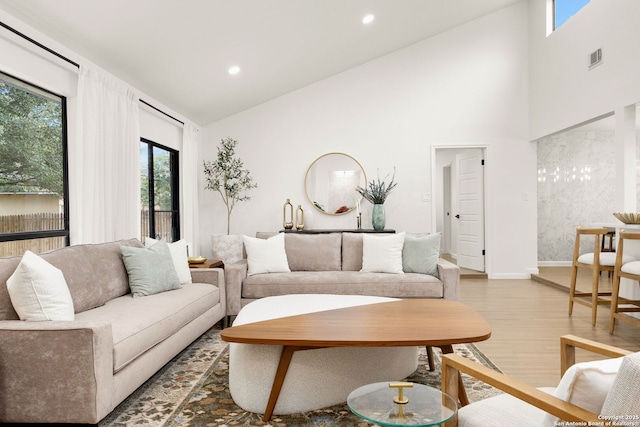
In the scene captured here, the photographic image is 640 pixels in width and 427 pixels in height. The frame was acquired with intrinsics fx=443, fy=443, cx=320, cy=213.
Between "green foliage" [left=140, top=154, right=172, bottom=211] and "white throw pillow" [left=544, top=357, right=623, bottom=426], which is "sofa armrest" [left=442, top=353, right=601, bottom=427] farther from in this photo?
"green foliage" [left=140, top=154, right=172, bottom=211]

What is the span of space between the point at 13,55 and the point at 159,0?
109 cm

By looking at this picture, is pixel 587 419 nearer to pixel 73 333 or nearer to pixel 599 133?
pixel 73 333

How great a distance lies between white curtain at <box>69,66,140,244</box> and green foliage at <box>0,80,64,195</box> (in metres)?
0.16

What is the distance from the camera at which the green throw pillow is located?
4262 mm

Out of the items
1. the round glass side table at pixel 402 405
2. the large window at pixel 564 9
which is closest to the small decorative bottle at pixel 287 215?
the large window at pixel 564 9

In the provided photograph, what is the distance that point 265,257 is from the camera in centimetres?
440

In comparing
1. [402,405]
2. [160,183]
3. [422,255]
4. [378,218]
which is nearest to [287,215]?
[378,218]

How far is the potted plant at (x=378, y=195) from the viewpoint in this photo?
6359 millimetres

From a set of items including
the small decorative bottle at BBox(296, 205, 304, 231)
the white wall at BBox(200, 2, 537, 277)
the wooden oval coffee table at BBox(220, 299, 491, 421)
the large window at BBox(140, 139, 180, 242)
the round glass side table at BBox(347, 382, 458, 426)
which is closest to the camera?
the round glass side table at BBox(347, 382, 458, 426)

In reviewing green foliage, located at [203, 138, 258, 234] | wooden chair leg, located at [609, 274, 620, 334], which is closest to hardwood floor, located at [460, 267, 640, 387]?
wooden chair leg, located at [609, 274, 620, 334]

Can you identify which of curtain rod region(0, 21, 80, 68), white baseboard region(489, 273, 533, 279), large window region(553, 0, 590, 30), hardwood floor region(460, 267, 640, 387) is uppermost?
large window region(553, 0, 590, 30)

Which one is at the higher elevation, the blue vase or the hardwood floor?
the blue vase

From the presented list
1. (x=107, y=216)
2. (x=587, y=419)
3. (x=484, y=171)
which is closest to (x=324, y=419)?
(x=587, y=419)

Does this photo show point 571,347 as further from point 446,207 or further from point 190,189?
point 446,207
